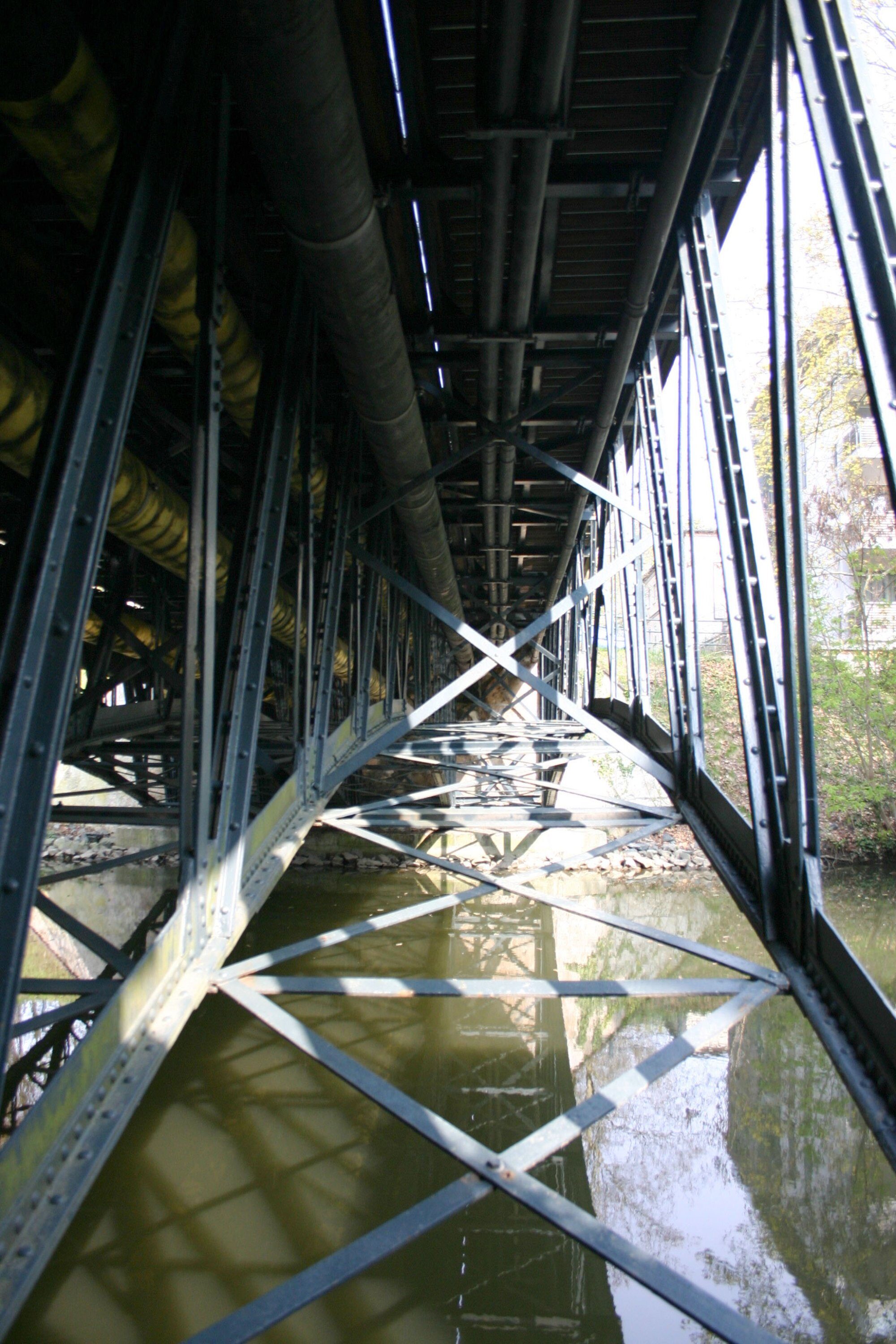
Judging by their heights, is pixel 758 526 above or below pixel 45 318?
below

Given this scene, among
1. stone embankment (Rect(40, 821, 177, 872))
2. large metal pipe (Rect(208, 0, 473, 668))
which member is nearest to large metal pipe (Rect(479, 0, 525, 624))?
large metal pipe (Rect(208, 0, 473, 668))

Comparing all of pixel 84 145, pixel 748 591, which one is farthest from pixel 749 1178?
pixel 84 145

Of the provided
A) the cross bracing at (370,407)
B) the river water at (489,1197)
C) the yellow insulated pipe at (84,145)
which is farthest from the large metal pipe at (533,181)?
the river water at (489,1197)

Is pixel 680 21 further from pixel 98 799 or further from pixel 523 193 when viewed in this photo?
pixel 98 799

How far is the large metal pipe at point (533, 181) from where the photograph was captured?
3141mm

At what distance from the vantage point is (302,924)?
1536cm

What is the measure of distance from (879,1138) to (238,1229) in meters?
5.53

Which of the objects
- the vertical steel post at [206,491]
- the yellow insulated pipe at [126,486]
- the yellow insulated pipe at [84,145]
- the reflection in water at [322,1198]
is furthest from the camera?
the reflection in water at [322,1198]

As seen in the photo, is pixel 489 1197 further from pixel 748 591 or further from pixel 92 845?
pixel 92 845

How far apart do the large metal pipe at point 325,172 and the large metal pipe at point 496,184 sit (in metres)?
0.62

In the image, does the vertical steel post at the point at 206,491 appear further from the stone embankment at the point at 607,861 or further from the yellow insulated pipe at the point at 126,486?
the stone embankment at the point at 607,861

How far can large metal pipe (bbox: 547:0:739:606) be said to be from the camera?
339 cm

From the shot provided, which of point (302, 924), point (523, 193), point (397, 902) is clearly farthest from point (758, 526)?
point (397, 902)

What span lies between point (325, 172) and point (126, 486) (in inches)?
127
